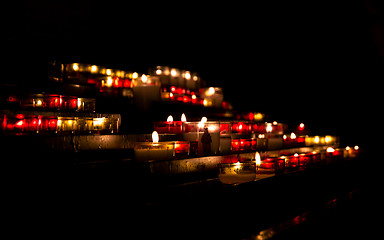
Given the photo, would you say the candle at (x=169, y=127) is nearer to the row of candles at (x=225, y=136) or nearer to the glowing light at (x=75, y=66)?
the row of candles at (x=225, y=136)

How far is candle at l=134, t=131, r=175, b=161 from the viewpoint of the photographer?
2.25 meters

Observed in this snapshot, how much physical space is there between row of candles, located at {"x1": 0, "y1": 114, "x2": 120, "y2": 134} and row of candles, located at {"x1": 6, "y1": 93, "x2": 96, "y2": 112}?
188 mm

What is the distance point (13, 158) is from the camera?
6.15 ft

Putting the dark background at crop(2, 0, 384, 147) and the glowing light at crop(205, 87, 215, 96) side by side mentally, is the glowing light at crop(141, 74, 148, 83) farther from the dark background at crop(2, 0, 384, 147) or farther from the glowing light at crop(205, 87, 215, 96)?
the glowing light at crop(205, 87, 215, 96)

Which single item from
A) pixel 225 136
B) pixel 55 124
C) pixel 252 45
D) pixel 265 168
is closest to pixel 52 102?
pixel 55 124

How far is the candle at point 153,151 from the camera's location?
2246 millimetres

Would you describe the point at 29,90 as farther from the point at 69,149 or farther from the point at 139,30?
the point at 139,30

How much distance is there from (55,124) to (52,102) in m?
0.32

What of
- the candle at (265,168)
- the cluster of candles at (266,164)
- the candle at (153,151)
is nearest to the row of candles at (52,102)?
the candle at (153,151)

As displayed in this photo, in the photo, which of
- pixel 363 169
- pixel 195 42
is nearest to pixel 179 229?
pixel 363 169

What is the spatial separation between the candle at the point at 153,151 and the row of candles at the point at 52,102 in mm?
→ 725

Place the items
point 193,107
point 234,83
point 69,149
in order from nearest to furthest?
point 69,149
point 193,107
point 234,83

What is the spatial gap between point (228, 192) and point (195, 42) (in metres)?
4.13

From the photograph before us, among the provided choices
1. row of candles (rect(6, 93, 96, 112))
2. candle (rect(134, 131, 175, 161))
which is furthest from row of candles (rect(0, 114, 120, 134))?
candle (rect(134, 131, 175, 161))
